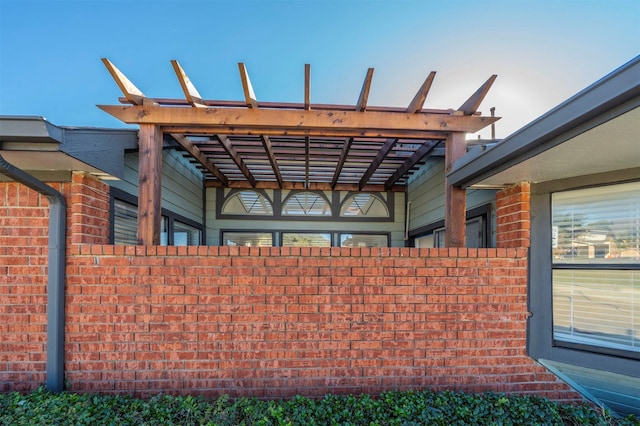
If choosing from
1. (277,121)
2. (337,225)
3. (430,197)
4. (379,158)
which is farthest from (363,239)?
(277,121)

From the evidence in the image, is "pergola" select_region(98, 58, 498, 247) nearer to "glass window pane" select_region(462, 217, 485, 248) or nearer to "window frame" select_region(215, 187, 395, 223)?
"glass window pane" select_region(462, 217, 485, 248)

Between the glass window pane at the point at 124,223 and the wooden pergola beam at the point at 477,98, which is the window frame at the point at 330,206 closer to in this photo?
the glass window pane at the point at 124,223

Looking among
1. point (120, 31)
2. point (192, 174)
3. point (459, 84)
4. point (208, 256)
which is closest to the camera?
point (208, 256)

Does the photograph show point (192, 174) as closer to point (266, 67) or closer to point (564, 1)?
point (266, 67)

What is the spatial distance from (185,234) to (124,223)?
6.87 feet

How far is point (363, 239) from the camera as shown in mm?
7215

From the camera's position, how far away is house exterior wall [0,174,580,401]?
9.27ft

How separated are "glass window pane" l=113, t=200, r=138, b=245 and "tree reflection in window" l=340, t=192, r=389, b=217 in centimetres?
418

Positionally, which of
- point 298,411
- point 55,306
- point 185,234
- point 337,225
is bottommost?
point 298,411

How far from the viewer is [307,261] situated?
9.68ft

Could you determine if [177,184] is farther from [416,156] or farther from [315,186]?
[416,156]

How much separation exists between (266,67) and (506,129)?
5.51m

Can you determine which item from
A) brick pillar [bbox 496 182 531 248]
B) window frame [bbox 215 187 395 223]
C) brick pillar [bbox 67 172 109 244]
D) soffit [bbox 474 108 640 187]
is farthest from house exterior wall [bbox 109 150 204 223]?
brick pillar [bbox 496 182 531 248]

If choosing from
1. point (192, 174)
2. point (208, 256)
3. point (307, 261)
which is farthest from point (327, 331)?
point (192, 174)
